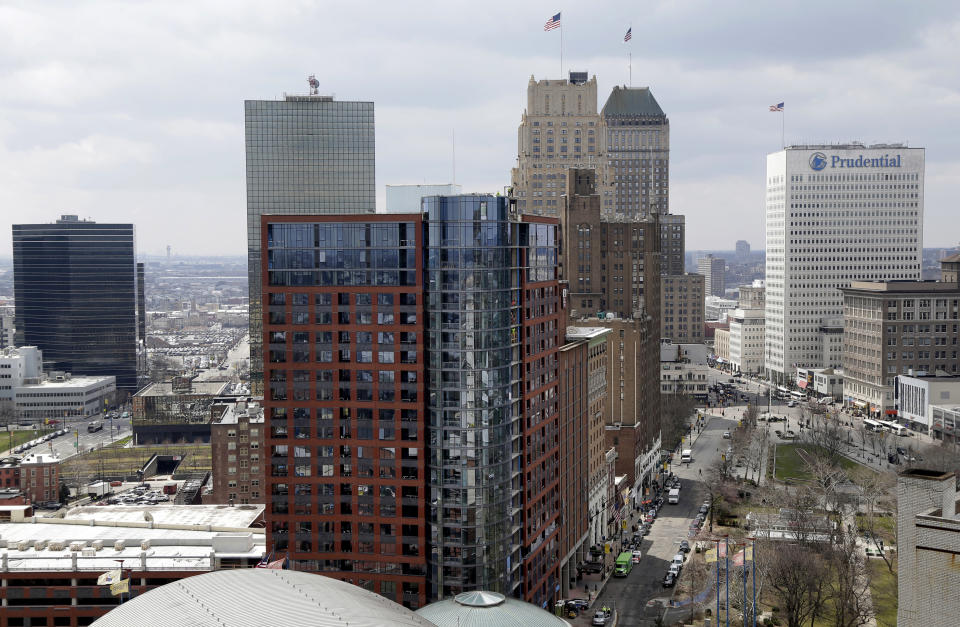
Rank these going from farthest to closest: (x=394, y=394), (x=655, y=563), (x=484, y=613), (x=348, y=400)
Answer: (x=655, y=563), (x=348, y=400), (x=394, y=394), (x=484, y=613)

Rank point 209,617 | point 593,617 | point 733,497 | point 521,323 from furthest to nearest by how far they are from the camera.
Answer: point 733,497 → point 593,617 → point 521,323 → point 209,617

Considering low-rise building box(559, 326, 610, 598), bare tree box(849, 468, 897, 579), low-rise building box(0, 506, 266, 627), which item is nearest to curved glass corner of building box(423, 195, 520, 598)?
low-rise building box(0, 506, 266, 627)

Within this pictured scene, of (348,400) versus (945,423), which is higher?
(348,400)

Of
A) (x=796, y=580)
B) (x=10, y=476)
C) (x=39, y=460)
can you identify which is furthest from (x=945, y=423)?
(x=10, y=476)

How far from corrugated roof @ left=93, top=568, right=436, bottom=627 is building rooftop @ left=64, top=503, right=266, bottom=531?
48.9m

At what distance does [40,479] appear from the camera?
573 ft

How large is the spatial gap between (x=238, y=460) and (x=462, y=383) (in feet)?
245

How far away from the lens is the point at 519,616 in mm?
77750

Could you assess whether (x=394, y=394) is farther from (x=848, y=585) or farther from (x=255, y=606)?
(x=848, y=585)

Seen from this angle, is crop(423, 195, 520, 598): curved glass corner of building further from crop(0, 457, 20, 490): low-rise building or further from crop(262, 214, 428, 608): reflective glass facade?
crop(0, 457, 20, 490): low-rise building

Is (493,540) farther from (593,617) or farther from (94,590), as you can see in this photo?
(94,590)

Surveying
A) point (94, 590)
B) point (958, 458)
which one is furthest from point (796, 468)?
point (94, 590)

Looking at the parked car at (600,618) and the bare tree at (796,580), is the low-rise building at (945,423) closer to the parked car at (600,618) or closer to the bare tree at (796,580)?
the bare tree at (796,580)

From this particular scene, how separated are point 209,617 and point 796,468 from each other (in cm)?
13808
